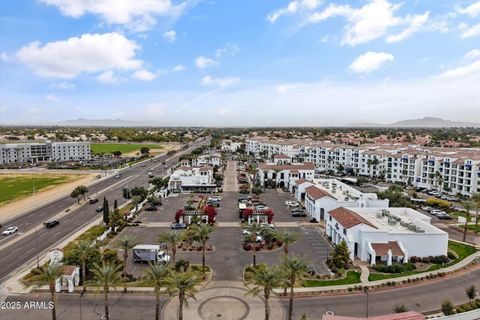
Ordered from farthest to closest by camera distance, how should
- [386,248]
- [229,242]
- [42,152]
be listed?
[42,152] → [229,242] → [386,248]

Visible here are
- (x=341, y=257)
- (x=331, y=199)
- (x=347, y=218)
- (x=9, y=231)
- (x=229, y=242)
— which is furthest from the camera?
(x=331, y=199)

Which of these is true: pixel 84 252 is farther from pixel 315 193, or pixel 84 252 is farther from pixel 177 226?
pixel 315 193

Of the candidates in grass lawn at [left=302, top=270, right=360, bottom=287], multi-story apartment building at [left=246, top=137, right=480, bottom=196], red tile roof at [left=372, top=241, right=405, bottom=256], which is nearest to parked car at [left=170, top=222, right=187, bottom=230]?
grass lawn at [left=302, top=270, right=360, bottom=287]

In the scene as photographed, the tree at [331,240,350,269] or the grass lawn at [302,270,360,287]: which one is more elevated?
the tree at [331,240,350,269]

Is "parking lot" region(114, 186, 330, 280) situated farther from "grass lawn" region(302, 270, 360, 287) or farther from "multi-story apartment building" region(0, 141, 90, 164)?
"multi-story apartment building" region(0, 141, 90, 164)

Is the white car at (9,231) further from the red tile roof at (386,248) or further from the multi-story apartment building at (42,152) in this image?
the multi-story apartment building at (42,152)

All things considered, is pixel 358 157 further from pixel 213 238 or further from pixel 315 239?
pixel 213 238

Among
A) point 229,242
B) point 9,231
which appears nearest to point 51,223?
point 9,231
